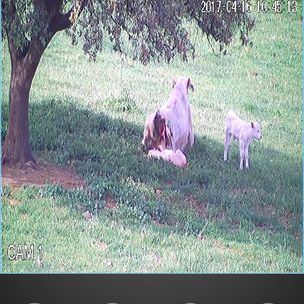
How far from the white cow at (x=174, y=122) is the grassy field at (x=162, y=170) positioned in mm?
35

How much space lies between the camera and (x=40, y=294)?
565 centimetres

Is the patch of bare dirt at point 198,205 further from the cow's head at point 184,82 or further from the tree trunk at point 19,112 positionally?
the tree trunk at point 19,112

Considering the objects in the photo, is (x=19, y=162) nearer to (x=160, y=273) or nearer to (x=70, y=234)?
(x=70, y=234)

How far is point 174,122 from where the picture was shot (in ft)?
19.1

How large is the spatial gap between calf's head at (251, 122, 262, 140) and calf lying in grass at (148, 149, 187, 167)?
0.35 metres

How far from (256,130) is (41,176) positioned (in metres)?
1.02

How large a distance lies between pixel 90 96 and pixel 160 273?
0.88 m

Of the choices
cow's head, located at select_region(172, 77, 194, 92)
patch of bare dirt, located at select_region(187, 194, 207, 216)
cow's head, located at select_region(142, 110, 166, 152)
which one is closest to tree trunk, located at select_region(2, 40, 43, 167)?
cow's head, located at select_region(142, 110, 166, 152)

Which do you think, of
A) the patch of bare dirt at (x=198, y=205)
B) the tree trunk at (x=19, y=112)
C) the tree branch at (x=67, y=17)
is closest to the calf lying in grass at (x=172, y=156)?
the patch of bare dirt at (x=198, y=205)

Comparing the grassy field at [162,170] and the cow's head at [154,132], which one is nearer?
the grassy field at [162,170]

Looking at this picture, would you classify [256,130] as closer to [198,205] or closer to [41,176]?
[198,205]

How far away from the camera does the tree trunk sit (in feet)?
18.7

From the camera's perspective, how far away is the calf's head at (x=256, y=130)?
19.0 ft

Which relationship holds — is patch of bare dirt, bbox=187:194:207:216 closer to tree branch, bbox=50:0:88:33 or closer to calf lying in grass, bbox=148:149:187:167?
calf lying in grass, bbox=148:149:187:167
